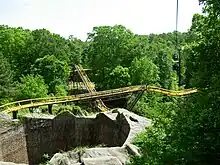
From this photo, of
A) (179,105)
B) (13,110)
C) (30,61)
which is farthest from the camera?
(30,61)

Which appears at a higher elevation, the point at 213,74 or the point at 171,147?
the point at 213,74

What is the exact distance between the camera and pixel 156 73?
36.5m

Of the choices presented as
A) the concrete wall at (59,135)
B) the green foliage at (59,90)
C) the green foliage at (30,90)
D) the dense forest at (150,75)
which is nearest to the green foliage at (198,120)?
the dense forest at (150,75)

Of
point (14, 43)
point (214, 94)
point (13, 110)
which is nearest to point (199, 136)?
point (214, 94)

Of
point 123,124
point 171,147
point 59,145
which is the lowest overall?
point 59,145

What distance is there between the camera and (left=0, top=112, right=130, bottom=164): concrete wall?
59.9ft

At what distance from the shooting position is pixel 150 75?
115 feet

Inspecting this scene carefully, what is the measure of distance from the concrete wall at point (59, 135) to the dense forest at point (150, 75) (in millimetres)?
2598

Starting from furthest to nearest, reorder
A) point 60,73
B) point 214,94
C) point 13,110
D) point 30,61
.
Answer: point 30,61 < point 60,73 < point 13,110 < point 214,94

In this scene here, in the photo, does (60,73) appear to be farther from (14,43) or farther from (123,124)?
(123,124)

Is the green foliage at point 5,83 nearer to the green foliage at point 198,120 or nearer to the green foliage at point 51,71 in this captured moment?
the green foliage at point 51,71

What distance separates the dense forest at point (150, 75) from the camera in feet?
23.6

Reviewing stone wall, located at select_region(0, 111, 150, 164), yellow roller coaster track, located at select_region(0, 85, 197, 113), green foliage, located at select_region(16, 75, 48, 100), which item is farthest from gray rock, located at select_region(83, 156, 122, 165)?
green foliage, located at select_region(16, 75, 48, 100)

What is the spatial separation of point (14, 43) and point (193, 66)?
36.3m
